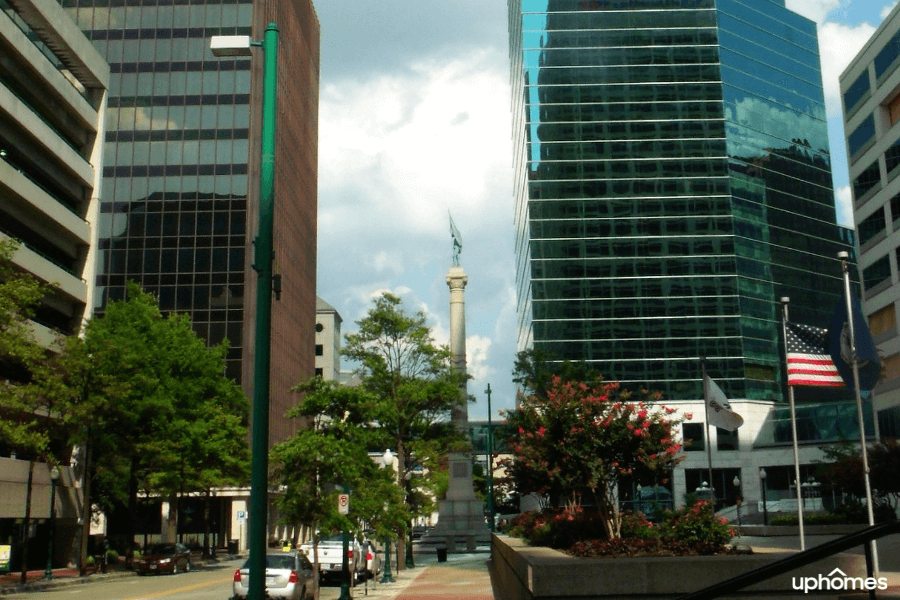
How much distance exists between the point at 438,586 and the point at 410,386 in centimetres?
1590

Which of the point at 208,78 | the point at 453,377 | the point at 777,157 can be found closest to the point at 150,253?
the point at 208,78

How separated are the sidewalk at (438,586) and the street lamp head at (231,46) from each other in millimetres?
17968

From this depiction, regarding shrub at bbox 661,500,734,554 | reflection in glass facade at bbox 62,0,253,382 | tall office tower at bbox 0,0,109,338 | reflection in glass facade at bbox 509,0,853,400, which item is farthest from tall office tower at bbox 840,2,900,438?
tall office tower at bbox 0,0,109,338

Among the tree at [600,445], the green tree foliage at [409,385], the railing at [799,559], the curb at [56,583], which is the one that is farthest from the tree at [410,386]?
the railing at [799,559]

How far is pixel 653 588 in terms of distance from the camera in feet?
44.2

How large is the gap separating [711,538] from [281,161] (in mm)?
76830

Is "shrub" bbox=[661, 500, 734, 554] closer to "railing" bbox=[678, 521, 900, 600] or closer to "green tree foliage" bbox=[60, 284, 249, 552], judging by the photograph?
"railing" bbox=[678, 521, 900, 600]

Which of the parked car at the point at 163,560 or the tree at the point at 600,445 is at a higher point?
the tree at the point at 600,445

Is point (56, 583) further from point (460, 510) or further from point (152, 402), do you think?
point (460, 510)

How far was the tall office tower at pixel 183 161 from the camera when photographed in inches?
3031

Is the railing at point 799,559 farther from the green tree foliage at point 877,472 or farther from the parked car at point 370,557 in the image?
the green tree foliage at point 877,472

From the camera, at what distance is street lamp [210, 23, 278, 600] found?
9789mm

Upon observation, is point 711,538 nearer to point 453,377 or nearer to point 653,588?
point 653,588

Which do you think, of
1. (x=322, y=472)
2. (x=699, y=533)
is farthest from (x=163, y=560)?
(x=699, y=533)
